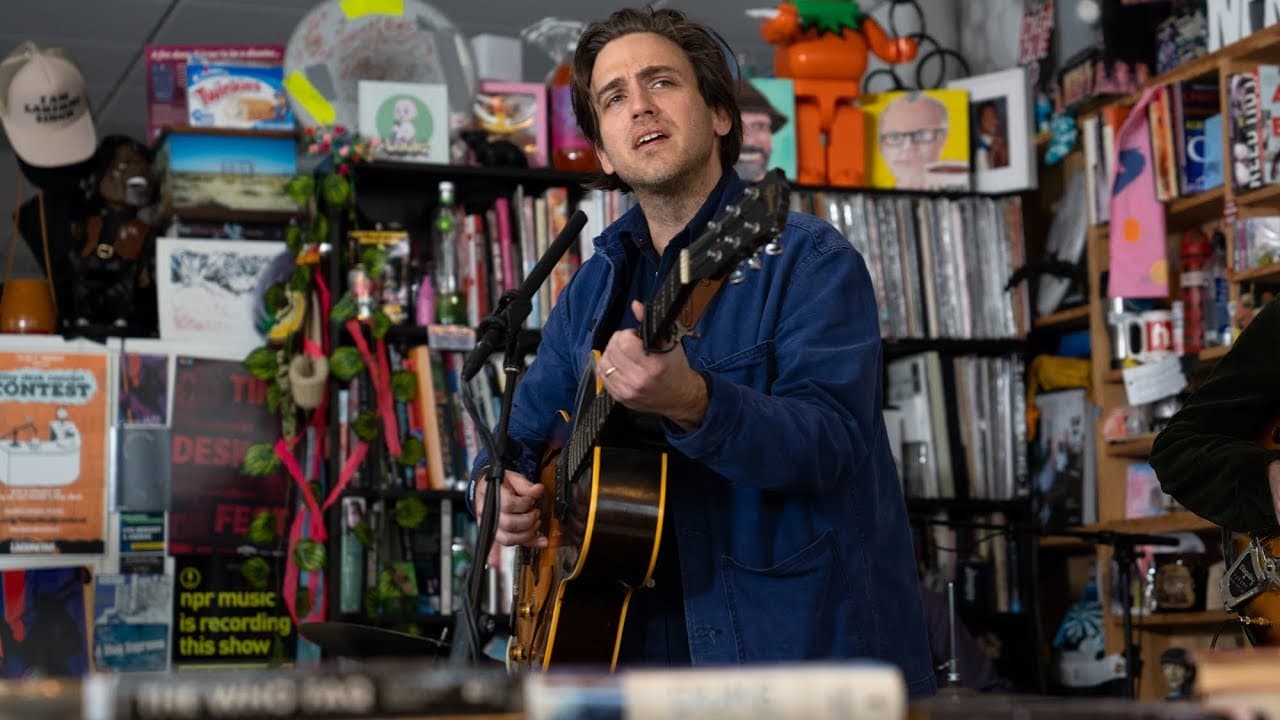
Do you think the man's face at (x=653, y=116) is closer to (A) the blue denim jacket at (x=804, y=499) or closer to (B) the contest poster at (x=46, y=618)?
(A) the blue denim jacket at (x=804, y=499)

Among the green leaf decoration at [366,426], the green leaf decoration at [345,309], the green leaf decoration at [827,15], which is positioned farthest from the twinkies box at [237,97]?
the green leaf decoration at [827,15]

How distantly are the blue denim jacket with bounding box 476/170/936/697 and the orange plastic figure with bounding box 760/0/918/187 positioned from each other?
278cm

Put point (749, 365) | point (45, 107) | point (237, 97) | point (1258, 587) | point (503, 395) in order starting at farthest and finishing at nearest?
point (45, 107) → point (237, 97) → point (1258, 587) → point (503, 395) → point (749, 365)

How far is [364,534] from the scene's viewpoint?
4094 mm

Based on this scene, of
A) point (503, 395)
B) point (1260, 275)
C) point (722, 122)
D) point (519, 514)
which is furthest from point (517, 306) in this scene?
point (1260, 275)

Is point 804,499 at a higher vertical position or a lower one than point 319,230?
lower

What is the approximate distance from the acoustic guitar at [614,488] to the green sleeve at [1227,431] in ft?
3.36

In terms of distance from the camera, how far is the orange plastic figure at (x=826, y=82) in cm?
464

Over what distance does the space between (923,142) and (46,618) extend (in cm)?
270

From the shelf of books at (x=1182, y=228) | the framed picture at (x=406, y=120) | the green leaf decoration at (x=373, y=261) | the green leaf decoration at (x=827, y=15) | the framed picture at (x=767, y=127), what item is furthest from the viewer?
the green leaf decoration at (x=827, y=15)

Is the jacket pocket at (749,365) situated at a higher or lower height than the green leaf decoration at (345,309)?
lower

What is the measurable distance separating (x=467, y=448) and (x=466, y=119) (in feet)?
2.96

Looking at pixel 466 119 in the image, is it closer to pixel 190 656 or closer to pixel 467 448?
pixel 467 448

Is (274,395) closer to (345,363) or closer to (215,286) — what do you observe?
(345,363)
